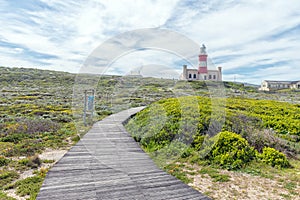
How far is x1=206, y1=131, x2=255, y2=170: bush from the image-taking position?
6574mm

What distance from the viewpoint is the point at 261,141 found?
8.20 metres

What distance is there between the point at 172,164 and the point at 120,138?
10.8 ft

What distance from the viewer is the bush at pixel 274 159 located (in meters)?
6.78

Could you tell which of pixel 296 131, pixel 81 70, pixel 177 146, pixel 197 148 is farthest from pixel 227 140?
pixel 81 70

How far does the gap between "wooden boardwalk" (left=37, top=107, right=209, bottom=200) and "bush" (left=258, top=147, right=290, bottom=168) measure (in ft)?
11.7

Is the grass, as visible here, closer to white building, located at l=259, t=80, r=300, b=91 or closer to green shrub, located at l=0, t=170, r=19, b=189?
green shrub, located at l=0, t=170, r=19, b=189

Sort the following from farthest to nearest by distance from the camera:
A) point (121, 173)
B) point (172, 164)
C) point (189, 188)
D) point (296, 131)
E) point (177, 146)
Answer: point (296, 131), point (177, 146), point (172, 164), point (121, 173), point (189, 188)

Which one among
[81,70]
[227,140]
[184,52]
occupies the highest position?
[184,52]

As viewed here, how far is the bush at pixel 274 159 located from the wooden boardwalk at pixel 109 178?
11.7 feet

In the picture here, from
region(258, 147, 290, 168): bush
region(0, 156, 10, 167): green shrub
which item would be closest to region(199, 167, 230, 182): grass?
region(258, 147, 290, 168): bush

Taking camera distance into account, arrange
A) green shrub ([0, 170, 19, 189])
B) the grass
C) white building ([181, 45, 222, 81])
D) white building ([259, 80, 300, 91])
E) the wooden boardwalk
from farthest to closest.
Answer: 1. white building ([259, 80, 300, 91])
2. white building ([181, 45, 222, 81])
3. the grass
4. green shrub ([0, 170, 19, 189])
5. the wooden boardwalk

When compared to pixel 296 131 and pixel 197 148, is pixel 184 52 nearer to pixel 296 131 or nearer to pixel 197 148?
pixel 197 148

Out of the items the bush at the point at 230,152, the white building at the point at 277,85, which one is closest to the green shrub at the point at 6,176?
the bush at the point at 230,152

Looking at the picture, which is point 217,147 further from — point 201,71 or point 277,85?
point 277,85
